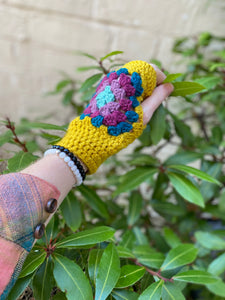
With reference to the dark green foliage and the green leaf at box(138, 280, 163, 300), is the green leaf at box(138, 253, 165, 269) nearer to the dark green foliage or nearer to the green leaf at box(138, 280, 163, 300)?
the dark green foliage

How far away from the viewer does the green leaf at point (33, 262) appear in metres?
0.39

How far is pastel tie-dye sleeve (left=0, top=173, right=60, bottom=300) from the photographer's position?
1.08 feet

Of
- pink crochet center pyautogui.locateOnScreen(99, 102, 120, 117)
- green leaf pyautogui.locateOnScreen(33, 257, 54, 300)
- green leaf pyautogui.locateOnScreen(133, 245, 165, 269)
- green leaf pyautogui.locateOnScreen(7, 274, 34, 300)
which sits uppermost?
pink crochet center pyautogui.locateOnScreen(99, 102, 120, 117)

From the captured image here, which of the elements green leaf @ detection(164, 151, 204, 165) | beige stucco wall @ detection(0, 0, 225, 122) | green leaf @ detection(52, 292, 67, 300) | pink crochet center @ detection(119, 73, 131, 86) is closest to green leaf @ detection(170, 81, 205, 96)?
pink crochet center @ detection(119, 73, 131, 86)

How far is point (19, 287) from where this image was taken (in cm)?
39

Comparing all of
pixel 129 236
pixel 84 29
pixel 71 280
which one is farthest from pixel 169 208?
pixel 84 29

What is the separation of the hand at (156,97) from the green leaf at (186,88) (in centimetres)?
2

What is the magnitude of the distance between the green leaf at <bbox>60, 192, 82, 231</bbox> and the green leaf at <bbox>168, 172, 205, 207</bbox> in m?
0.25

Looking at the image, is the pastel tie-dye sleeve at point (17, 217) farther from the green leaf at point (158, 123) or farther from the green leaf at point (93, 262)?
the green leaf at point (158, 123)

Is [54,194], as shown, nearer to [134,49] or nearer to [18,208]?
[18,208]

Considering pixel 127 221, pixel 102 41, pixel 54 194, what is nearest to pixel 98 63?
pixel 54 194

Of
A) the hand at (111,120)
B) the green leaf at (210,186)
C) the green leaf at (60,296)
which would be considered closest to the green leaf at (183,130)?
the green leaf at (210,186)

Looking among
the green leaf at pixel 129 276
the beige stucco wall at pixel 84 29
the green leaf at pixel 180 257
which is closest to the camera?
the green leaf at pixel 129 276

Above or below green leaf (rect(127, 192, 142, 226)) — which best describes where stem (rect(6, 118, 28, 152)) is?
above
